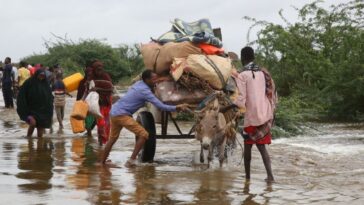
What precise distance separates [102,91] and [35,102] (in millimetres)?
2019

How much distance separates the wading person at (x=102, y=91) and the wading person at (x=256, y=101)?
4.81 meters

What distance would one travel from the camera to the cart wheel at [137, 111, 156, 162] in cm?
1045

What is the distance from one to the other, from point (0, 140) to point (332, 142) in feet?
25.2

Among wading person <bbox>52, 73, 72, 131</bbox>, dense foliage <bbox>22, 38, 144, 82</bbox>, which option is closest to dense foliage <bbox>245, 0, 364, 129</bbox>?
wading person <bbox>52, 73, 72, 131</bbox>

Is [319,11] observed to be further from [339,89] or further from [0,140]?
[0,140]

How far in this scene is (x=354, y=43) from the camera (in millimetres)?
Answer: 22141

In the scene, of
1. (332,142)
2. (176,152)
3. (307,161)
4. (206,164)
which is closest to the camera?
(206,164)

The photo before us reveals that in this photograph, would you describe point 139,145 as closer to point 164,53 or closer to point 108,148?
point 108,148

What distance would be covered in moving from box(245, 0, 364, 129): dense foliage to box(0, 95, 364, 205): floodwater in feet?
22.7

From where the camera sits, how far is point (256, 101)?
333 inches

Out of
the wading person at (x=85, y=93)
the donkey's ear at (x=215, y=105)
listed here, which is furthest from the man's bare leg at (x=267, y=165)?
the wading person at (x=85, y=93)

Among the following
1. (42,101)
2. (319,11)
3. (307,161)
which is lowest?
(307,161)

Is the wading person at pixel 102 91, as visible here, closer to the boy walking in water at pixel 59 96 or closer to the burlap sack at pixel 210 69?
the burlap sack at pixel 210 69

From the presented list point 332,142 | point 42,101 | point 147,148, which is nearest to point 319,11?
point 332,142
